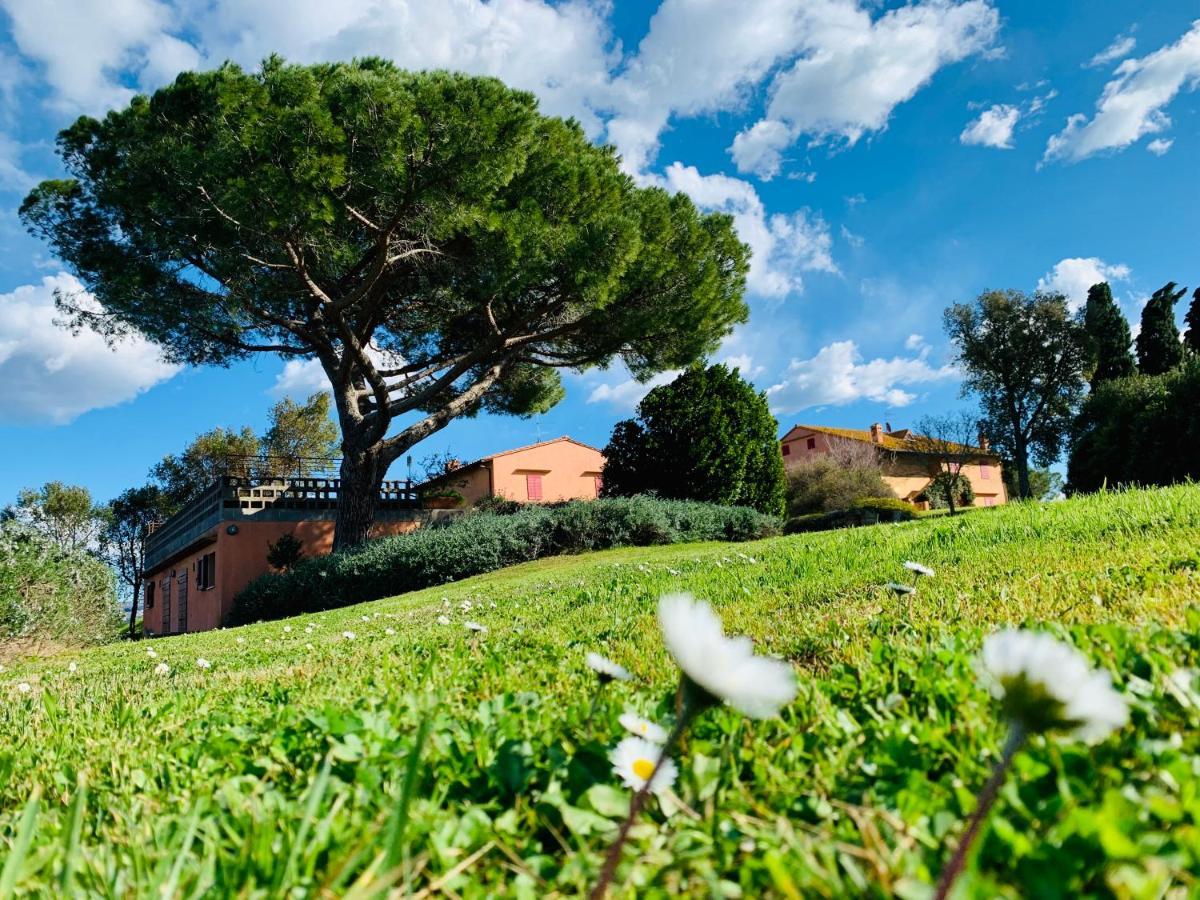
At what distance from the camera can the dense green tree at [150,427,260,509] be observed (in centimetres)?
3672

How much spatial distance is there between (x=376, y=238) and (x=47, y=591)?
865cm

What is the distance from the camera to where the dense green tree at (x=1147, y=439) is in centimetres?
1962

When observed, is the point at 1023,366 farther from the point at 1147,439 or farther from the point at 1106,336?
the point at 1147,439

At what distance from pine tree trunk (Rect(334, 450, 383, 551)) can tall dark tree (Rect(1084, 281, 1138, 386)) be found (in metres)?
30.1

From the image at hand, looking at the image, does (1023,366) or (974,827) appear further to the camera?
(1023,366)

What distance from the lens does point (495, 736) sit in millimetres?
1603

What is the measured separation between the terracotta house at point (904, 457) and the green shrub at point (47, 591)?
31.1 meters

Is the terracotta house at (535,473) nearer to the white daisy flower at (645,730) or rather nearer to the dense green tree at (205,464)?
the dense green tree at (205,464)

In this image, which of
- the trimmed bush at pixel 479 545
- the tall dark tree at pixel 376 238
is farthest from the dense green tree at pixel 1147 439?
the tall dark tree at pixel 376 238

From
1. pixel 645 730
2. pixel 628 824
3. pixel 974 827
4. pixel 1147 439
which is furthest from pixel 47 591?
pixel 1147 439

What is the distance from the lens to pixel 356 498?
18562 millimetres

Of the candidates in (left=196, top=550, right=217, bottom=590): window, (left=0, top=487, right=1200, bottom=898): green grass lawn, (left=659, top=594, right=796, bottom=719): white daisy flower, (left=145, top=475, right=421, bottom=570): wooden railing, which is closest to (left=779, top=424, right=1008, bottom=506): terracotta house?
(left=145, top=475, right=421, bottom=570): wooden railing

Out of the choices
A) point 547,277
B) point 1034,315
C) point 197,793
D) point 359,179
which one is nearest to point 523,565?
point 547,277

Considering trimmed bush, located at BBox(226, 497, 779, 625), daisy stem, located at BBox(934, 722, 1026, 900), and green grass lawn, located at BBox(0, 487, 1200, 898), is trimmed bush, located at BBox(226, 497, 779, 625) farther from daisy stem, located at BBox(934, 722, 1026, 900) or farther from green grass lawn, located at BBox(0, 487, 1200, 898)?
daisy stem, located at BBox(934, 722, 1026, 900)
